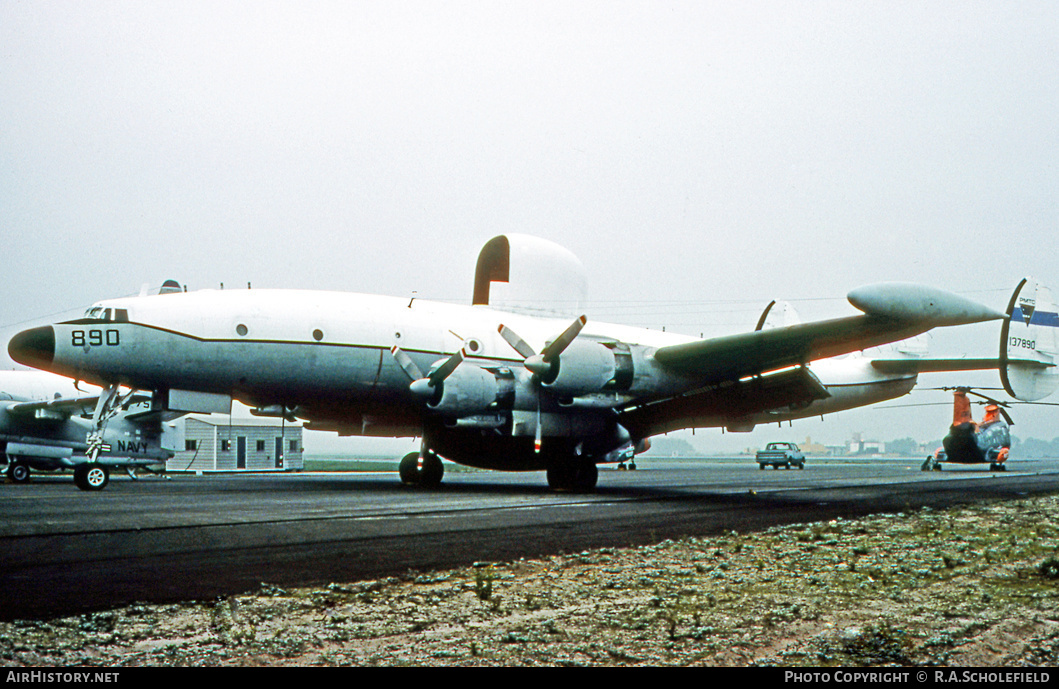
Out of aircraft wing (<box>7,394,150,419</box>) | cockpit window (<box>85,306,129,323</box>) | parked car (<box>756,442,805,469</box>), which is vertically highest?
cockpit window (<box>85,306,129,323</box>)

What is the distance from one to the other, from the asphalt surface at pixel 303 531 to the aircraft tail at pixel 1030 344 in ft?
14.6

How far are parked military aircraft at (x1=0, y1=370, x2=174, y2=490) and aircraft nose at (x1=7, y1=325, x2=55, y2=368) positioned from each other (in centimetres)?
801

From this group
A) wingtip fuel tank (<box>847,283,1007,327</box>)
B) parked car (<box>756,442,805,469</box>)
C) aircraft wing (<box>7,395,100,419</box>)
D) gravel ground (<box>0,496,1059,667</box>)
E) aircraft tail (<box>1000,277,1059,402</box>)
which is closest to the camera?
gravel ground (<box>0,496,1059,667</box>)

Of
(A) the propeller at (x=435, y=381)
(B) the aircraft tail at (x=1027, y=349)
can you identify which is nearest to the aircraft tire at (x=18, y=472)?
(A) the propeller at (x=435, y=381)

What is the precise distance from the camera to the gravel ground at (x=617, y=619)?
438 cm

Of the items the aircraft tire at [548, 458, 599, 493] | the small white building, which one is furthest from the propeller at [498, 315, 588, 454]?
the small white building

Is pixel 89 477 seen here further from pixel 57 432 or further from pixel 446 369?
pixel 57 432

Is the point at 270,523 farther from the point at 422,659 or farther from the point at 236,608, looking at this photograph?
the point at 422,659

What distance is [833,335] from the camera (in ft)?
55.1

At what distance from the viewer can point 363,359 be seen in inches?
780

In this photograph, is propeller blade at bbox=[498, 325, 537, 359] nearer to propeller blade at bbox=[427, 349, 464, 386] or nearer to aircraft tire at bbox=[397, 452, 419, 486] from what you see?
propeller blade at bbox=[427, 349, 464, 386]

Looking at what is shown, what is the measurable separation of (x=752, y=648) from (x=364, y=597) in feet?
9.55

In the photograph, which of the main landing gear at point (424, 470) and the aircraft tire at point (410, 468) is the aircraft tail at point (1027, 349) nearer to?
the main landing gear at point (424, 470)

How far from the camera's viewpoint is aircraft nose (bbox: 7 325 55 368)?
723 inches
